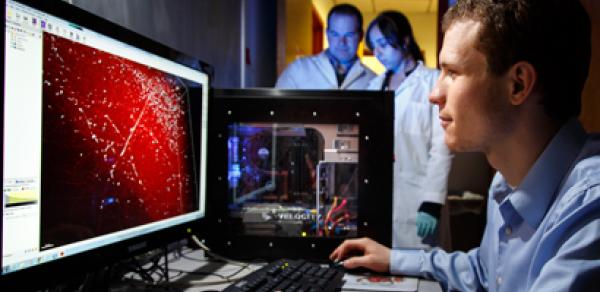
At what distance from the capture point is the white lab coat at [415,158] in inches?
86.9

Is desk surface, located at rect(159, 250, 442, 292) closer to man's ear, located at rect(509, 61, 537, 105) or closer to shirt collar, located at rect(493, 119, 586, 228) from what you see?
shirt collar, located at rect(493, 119, 586, 228)

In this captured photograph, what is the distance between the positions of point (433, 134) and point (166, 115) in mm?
1569

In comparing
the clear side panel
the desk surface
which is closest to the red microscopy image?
the desk surface

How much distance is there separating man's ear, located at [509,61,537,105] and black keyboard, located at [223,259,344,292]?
46 centimetres

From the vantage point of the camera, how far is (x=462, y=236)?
3.50 metres

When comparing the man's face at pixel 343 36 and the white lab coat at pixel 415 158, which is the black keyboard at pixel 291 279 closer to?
the white lab coat at pixel 415 158

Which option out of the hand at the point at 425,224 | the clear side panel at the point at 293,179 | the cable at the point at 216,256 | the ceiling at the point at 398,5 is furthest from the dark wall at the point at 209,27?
the ceiling at the point at 398,5

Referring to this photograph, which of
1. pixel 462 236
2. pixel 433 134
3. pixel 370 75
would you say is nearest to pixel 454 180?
pixel 462 236

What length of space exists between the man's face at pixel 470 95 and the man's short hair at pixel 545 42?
0.07ft

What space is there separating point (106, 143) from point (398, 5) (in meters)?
6.21

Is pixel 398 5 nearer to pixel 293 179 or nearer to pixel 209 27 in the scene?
pixel 209 27

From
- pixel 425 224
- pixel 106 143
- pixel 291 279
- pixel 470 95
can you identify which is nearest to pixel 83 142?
pixel 106 143

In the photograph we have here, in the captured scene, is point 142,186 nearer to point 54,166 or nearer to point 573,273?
point 54,166

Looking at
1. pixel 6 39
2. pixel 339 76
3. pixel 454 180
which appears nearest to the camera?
pixel 6 39
